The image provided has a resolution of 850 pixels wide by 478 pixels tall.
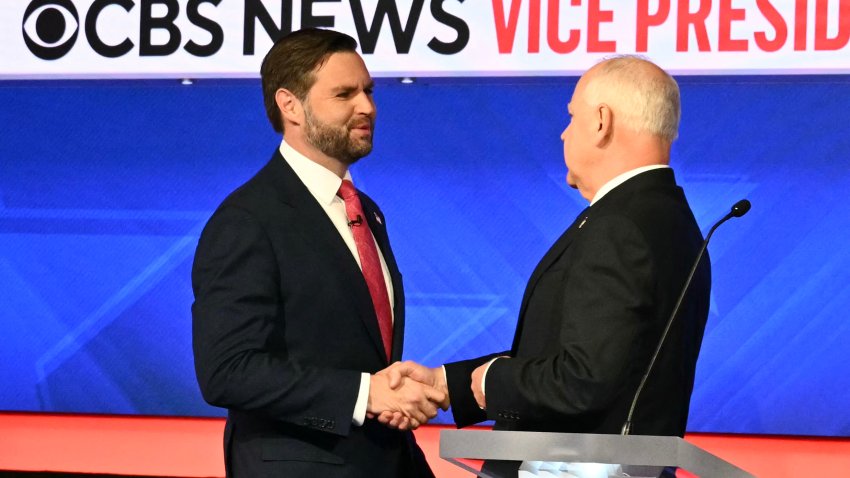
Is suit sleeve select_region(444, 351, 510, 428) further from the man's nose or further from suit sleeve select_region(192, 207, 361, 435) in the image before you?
the man's nose

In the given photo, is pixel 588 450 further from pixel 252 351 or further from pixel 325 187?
pixel 325 187

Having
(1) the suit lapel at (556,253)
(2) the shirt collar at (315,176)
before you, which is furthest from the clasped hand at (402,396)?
(2) the shirt collar at (315,176)

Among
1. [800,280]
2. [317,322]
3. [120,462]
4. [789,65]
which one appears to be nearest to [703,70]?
[789,65]

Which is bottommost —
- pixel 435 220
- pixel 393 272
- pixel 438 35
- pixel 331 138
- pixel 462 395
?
pixel 462 395

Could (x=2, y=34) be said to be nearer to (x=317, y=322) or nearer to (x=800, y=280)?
(x=317, y=322)

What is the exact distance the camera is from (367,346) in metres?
2.38

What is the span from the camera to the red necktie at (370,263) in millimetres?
2439

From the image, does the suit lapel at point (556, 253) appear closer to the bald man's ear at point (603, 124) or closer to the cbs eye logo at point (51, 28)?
the bald man's ear at point (603, 124)

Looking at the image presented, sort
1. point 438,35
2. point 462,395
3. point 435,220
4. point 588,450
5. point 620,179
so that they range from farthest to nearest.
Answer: point 435,220, point 438,35, point 462,395, point 620,179, point 588,450

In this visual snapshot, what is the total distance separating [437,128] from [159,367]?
136 centimetres

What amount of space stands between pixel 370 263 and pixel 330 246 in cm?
12

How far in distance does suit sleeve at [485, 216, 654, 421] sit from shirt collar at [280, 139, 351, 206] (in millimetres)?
642

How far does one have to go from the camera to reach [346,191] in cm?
256

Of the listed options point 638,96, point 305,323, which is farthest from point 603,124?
point 305,323
